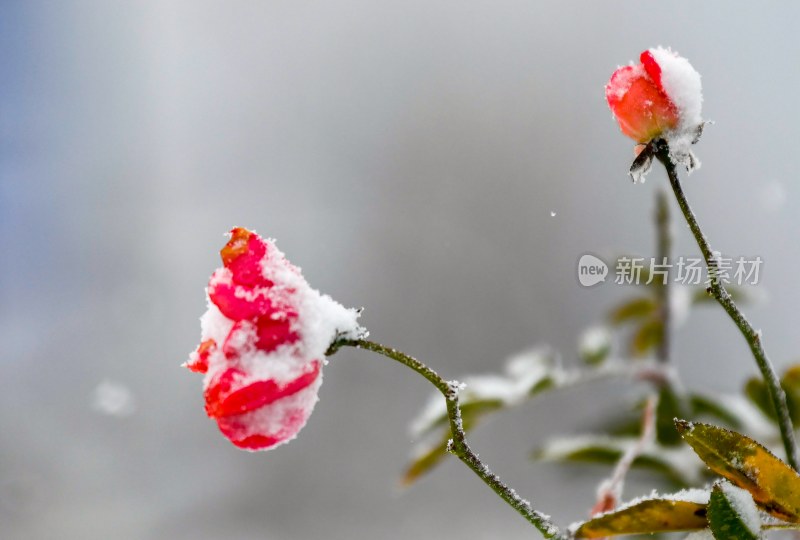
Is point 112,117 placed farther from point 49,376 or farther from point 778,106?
point 778,106

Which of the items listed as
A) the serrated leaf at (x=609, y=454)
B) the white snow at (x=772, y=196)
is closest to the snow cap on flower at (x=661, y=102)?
the serrated leaf at (x=609, y=454)

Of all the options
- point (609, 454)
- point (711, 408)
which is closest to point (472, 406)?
point (609, 454)

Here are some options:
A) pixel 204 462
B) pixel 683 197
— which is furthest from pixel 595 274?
pixel 204 462

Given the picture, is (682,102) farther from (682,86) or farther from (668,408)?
(668,408)

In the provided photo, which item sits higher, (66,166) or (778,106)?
(66,166)

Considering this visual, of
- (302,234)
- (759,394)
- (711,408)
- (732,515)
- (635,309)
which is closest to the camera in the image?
(732,515)

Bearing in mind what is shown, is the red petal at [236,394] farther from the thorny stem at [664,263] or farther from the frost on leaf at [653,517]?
the thorny stem at [664,263]

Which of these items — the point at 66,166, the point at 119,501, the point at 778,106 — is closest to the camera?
the point at 778,106
